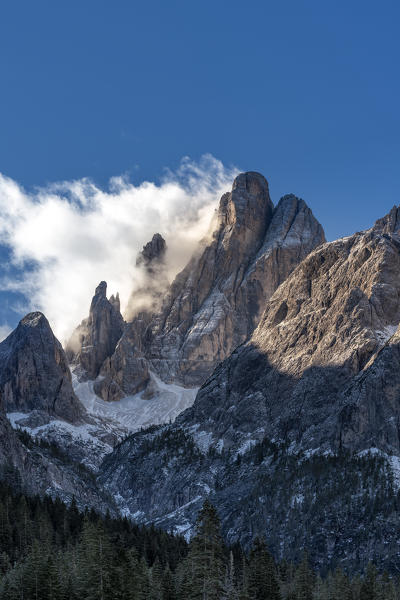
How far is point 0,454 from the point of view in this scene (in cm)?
18975

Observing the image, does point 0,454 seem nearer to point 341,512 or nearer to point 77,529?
point 77,529

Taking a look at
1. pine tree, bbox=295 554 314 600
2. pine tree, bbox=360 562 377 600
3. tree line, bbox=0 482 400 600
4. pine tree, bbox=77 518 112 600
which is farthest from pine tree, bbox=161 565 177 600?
pine tree, bbox=360 562 377 600

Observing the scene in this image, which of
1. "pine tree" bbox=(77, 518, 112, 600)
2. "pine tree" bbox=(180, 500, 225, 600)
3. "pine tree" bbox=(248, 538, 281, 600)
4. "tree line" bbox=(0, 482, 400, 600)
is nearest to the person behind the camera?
"pine tree" bbox=(180, 500, 225, 600)

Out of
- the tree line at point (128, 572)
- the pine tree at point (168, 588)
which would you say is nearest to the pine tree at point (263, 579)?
the tree line at point (128, 572)

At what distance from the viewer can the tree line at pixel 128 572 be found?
7525 centimetres

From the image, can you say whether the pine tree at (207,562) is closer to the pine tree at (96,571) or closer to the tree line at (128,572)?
the tree line at (128,572)

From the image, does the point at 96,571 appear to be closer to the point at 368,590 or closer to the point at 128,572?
the point at 128,572

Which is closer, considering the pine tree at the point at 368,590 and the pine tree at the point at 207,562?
the pine tree at the point at 207,562

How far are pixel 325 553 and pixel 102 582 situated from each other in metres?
112

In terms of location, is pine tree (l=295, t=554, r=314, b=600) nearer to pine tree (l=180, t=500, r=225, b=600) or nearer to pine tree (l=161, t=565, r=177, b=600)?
pine tree (l=161, t=565, r=177, b=600)

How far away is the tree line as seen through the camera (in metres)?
75.2

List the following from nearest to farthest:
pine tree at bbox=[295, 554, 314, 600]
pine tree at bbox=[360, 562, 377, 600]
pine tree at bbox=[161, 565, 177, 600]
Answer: pine tree at bbox=[161, 565, 177, 600]
pine tree at bbox=[295, 554, 314, 600]
pine tree at bbox=[360, 562, 377, 600]

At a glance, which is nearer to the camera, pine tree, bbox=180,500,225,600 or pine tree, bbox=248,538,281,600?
pine tree, bbox=180,500,225,600

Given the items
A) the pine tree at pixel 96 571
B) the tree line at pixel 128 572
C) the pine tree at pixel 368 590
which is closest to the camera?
the tree line at pixel 128 572
